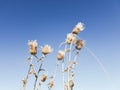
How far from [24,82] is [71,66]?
1.05 m

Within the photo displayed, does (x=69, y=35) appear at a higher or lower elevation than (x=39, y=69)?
higher

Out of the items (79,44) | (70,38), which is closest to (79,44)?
(79,44)

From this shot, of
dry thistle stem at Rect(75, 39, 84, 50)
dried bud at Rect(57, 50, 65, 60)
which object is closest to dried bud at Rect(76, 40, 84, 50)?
dry thistle stem at Rect(75, 39, 84, 50)

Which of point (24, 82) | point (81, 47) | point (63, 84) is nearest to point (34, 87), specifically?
point (24, 82)

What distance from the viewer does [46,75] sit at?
6.05m

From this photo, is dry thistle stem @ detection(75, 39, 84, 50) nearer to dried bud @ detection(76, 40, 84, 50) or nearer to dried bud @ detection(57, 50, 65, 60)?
dried bud @ detection(76, 40, 84, 50)

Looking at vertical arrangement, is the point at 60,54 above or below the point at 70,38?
below

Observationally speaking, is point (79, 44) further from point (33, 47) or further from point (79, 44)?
point (33, 47)

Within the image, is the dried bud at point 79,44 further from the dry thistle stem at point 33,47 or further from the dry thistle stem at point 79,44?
the dry thistle stem at point 33,47

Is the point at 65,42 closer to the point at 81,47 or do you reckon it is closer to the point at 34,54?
the point at 81,47

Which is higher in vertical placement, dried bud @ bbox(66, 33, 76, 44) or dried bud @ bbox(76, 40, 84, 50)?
dried bud @ bbox(66, 33, 76, 44)

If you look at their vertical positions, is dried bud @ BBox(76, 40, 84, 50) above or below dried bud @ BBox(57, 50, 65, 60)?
above

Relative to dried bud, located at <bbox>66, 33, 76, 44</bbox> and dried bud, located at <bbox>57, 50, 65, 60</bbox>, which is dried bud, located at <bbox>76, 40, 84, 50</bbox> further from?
dried bud, located at <bbox>57, 50, 65, 60</bbox>

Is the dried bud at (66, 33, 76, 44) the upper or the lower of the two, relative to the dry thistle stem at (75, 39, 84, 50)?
upper
